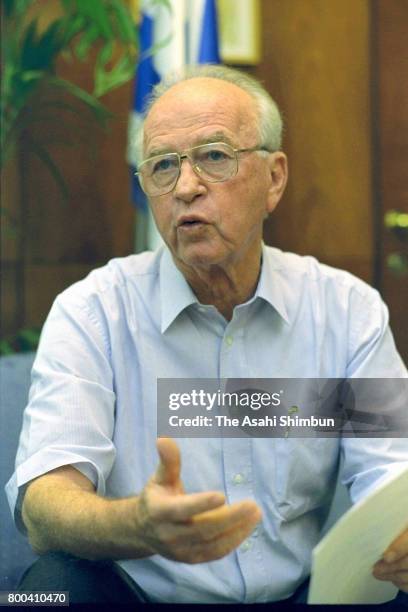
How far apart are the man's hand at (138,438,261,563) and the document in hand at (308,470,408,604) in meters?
0.07

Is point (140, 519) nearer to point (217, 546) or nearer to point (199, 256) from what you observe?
point (217, 546)

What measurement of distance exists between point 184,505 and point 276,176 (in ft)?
2.11

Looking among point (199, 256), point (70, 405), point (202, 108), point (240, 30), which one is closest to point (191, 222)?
point (199, 256)

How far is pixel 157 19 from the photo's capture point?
1.66 meters

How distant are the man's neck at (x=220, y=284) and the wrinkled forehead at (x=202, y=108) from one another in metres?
0.18

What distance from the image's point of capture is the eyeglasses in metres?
1.06

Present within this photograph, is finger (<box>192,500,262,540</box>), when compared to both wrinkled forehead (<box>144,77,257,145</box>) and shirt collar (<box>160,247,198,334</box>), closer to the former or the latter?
shirt collar (<box>160,247,198,334</box>)

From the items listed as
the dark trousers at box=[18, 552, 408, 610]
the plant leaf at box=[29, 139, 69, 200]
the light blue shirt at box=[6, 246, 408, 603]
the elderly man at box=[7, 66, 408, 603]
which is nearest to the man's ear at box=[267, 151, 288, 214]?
the elderly man at box=[7, 66, 408, 603]

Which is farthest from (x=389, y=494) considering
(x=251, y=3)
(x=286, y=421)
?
(x=251, y=3)

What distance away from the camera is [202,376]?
104 centimetres

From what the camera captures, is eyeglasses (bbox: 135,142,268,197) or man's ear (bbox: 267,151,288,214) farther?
man's ear (bbox: 267,151,288,214)

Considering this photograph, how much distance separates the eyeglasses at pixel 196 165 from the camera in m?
1.06

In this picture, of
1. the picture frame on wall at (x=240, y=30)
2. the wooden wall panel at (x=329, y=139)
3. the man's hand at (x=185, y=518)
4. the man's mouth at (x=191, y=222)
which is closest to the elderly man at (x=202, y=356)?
the man's mouth at (x=191, y=222)

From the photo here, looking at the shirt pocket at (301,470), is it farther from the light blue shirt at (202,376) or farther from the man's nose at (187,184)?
the man's nose at (187,184)
